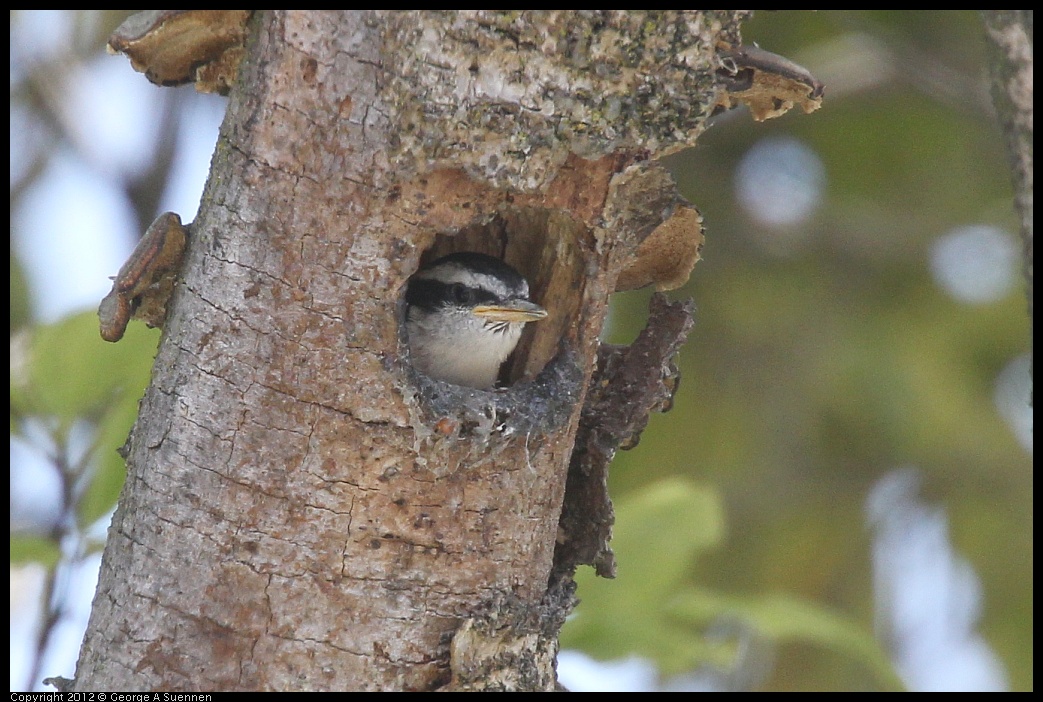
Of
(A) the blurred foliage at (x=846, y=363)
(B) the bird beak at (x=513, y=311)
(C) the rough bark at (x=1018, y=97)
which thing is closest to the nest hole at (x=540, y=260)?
(B) the bird beak at (x=513, y=311)

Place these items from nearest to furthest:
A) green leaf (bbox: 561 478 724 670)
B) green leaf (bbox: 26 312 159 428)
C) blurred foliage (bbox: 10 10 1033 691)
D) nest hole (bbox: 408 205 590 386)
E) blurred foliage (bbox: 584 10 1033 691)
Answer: nest hole (bbox: 408 205 590 386)
green leaf (bbox: 26 312 159 428)
green leaf (bbox: 561 478 724 670)
blurred foliage (bbox: 10 10 1033 691)
blurred foliage (bbox: 584 10 1033 691)

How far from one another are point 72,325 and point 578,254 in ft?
4.70

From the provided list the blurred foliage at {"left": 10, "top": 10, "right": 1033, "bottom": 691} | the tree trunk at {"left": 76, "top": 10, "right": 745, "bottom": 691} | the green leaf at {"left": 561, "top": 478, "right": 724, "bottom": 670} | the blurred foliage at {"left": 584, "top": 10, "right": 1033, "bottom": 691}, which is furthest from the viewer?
the blurred foliage at {"left": 584, "top": 10, "right": 1033, "bottom": 691}

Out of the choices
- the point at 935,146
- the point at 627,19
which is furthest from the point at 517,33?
the point at 935,146

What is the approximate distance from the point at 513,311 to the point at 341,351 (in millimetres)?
1014

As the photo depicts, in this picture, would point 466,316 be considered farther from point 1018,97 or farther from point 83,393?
point 1018,97

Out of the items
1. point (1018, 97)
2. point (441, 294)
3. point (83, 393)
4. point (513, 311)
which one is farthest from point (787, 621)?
point (83, 393)

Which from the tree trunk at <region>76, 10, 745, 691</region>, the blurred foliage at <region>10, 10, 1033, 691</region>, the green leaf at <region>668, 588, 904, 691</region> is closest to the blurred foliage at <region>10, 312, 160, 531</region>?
the tree trunk at <region>76, 10, 745, 691</region>

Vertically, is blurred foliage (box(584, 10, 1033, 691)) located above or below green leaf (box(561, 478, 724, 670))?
above

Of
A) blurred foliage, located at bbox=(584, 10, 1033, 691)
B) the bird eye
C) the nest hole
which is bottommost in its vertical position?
the nest hole

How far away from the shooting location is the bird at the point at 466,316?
3.67 metres

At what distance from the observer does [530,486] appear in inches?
110

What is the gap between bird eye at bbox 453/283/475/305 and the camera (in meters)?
4.02

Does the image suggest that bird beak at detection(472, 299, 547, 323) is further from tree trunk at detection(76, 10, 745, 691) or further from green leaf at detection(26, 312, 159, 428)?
green leaf at detection(26, 312, 159, 428)
